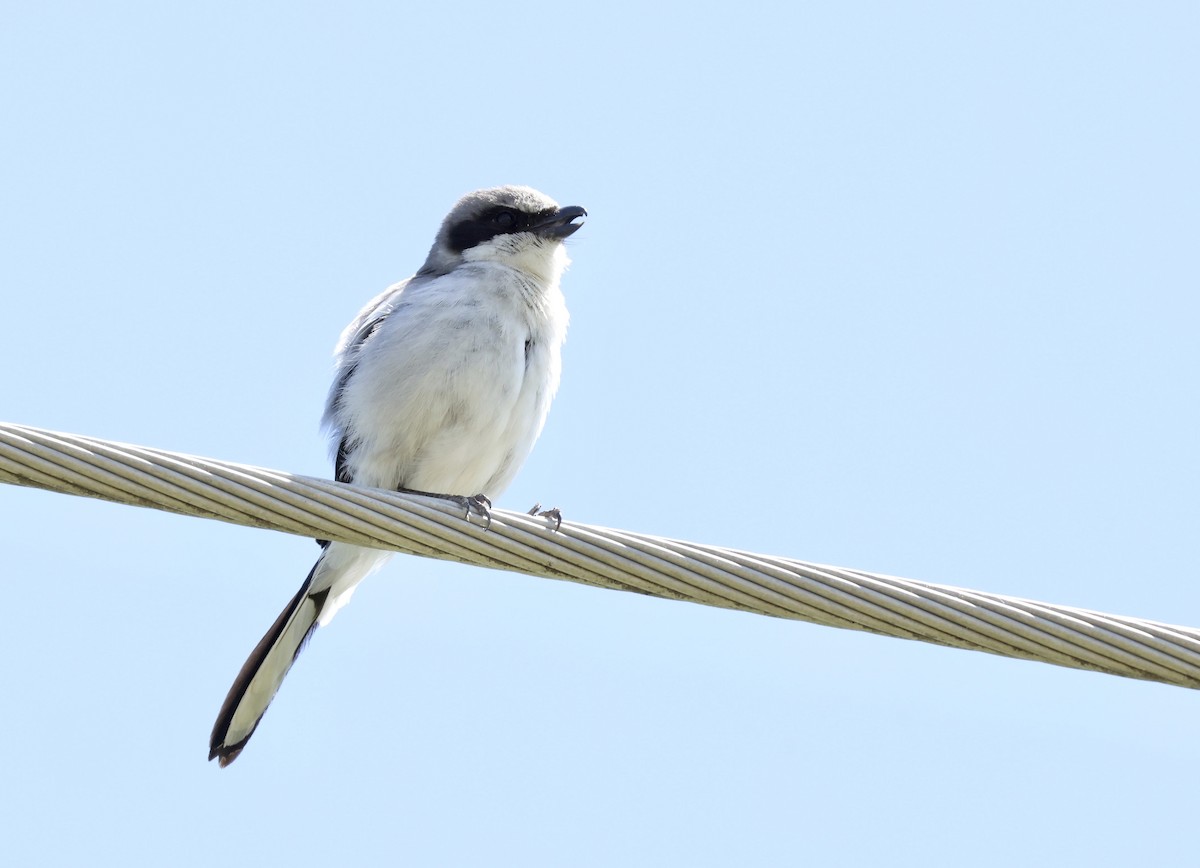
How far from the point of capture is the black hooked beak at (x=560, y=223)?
7.39 m

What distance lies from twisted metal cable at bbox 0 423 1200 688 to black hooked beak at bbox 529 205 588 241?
3.40 metres

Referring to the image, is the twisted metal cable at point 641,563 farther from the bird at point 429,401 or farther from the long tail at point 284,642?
the long tail at point 284,642

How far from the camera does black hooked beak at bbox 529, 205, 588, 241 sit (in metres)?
7.39

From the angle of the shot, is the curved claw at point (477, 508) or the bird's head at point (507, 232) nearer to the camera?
the curved claw at point (477, 508)

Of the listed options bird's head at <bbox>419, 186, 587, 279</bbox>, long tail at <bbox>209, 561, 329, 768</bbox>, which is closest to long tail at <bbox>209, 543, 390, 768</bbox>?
long tail at <bbox>209, 561, 329, 768</bbox>

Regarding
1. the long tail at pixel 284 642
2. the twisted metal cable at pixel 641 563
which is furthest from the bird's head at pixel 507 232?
the twisted metal cable at pixel 641 563

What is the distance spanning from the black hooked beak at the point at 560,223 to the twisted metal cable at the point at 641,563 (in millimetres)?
3398

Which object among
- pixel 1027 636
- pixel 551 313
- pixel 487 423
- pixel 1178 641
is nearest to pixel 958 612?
pixel 1027 636

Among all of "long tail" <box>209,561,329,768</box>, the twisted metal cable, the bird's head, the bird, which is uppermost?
the bird's head

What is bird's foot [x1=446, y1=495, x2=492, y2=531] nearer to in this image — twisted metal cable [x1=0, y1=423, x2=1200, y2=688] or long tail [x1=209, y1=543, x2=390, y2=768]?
twisted metal cable [x1=0, y1=423, x2=1200, y2=688]

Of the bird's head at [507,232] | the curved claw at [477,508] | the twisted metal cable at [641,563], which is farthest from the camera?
the bird's head at [507,232]

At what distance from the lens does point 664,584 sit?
13.5ft

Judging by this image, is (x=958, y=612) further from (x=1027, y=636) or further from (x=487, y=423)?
(x=487, y=423)

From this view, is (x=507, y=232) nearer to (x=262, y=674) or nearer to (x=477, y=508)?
(x=262, y=674)
